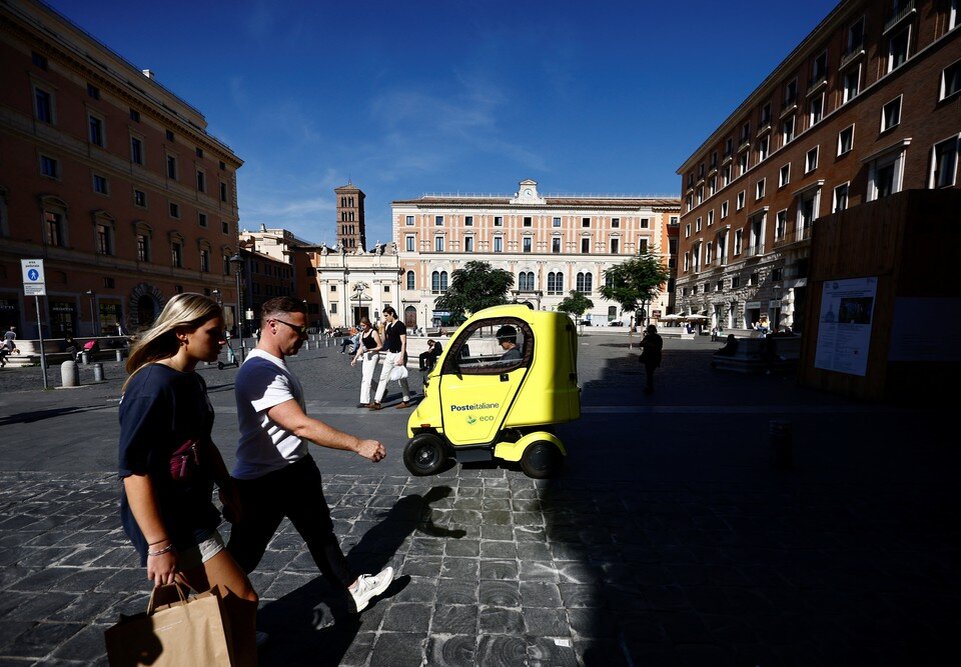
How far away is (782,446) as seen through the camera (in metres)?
4.67

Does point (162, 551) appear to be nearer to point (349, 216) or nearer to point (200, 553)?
point (200, 553)

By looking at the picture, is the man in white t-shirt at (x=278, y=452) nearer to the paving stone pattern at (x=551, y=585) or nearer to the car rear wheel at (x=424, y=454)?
the paving stone pattern at (x=551, y=585)

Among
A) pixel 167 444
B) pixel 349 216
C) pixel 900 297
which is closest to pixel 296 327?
pixel 167 444

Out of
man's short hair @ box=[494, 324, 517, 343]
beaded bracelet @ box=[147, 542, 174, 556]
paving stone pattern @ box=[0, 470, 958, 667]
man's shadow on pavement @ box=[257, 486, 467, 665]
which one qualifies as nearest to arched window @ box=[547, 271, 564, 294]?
man's short hair @ box=[494, 324, 517, 343]

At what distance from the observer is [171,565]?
4.88ft

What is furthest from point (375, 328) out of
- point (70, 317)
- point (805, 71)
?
point (805, 71)

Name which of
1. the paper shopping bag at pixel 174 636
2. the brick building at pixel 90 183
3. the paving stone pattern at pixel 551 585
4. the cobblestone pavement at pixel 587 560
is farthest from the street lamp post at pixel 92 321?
the paper shopping bag at pixel 174 636

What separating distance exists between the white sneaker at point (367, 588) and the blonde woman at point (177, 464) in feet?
2.31

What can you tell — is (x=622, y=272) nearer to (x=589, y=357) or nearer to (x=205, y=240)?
(x=589, y=357)

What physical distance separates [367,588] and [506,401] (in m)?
2.37

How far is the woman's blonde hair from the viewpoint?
165 centimetres

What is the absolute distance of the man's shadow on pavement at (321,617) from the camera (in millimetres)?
2221

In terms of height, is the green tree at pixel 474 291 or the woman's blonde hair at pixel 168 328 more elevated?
the green tree at pixel 474 291

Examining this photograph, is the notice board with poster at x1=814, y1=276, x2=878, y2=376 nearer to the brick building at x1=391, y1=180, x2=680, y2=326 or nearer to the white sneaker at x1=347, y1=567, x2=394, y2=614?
the white sneaker at x1=347, y1=567, x2=394, y2=614
